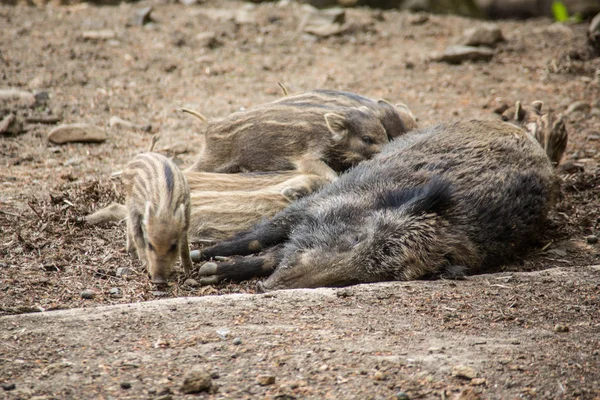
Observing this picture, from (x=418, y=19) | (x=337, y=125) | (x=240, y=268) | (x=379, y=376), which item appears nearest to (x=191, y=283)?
(x=240, y=268)

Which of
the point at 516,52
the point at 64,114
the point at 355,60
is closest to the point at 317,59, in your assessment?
the point at 355,60

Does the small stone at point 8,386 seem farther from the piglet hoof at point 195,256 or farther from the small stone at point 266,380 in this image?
the piglet hoof at point 195,256

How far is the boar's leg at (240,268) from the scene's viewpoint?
4086mm

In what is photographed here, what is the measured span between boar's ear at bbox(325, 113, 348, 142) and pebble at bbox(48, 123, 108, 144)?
203cm

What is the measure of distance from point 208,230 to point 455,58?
4.49 meters

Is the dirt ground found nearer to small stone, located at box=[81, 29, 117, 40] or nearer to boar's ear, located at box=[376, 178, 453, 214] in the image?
small stone, located at box=[81, 29, 117, 40]

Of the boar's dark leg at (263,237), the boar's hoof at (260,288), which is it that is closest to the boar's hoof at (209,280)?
the boar's hoof at (260,288)

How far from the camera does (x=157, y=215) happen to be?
375 cm

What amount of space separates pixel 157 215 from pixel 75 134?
266 centimetres

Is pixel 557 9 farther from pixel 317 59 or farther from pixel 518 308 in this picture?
pixel 518 308

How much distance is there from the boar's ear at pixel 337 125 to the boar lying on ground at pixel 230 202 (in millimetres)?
427

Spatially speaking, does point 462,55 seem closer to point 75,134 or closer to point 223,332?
point 75,134

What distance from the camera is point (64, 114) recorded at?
6.58 meters

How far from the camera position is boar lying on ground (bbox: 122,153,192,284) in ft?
12.3
